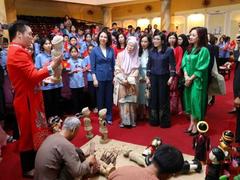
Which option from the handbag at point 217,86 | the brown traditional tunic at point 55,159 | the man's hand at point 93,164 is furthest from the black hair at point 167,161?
the handbag at point 217,86

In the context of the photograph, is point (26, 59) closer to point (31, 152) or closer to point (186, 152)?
point (31, 152)

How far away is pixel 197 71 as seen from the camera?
10.5 ft

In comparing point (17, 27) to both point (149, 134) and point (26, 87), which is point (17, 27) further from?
point (149, 134)

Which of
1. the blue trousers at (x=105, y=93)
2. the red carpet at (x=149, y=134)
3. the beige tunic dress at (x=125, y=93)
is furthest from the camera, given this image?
the blue trousers at (x=105, y=93)

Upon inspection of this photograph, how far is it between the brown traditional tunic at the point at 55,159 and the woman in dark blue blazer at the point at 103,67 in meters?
2.04

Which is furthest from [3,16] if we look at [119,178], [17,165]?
[119,178]

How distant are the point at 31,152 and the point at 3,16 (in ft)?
15.8

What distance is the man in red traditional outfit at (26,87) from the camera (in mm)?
2131

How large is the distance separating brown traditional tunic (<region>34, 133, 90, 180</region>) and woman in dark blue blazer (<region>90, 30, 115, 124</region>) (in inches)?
80.4

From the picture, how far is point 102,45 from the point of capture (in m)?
3.84

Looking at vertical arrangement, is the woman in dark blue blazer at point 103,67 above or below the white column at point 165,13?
below

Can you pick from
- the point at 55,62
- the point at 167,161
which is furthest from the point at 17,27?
the point at 167,161

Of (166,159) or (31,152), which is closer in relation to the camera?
(166,159)

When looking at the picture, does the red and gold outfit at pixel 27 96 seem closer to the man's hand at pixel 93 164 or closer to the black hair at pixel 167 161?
the man's hand at pixel 93 164
